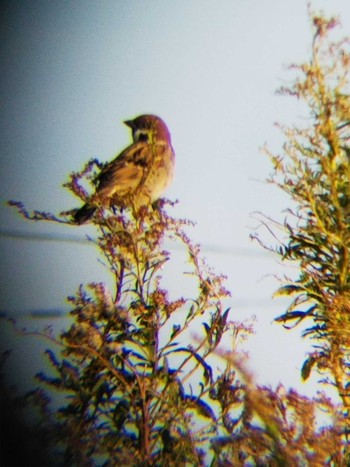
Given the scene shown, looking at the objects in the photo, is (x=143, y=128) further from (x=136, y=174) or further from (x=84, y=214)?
(x=84, y=214)

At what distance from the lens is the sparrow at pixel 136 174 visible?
3.21 meters

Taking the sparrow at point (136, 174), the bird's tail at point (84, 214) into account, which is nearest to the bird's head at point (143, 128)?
the sparrow at point (136, 174)

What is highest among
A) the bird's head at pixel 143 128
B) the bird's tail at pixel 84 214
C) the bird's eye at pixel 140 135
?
the bird's head at pixel 143 128

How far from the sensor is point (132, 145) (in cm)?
496

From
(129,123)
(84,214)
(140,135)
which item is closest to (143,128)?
(140,135)

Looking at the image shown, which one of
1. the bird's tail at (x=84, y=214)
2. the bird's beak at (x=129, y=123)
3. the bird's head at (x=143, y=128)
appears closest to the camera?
the bird's tail at (x=84, y=214)

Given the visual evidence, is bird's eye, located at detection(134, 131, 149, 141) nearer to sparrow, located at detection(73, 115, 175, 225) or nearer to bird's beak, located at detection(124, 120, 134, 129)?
sparrow, located at detection(73, 115, 175, 225)

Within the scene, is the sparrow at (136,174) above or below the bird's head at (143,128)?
below

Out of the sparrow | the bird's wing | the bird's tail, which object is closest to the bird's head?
the sparrow

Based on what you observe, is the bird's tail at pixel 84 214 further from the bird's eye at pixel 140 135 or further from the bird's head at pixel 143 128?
the bird's eye at pixel 140 135

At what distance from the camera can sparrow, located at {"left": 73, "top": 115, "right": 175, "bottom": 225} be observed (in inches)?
126

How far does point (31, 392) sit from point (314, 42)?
1.73 metres

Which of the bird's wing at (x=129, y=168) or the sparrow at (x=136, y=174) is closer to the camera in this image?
the sparrow at (x=136, y=174)

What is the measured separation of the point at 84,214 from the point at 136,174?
4.49 feet
